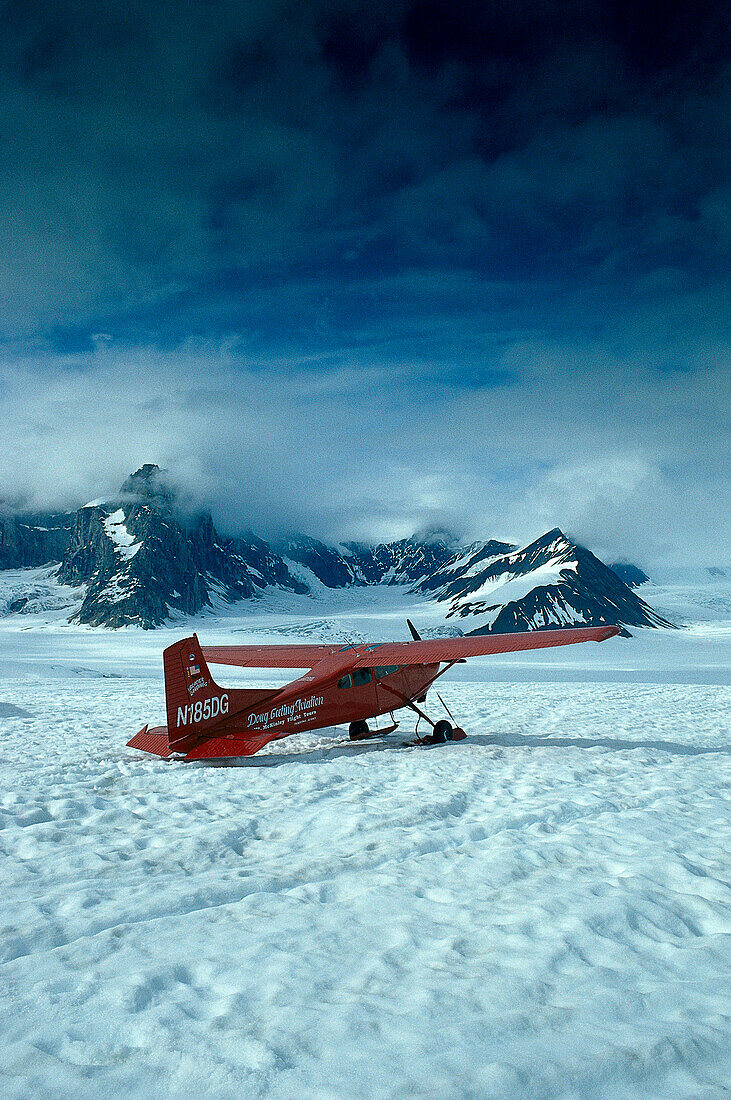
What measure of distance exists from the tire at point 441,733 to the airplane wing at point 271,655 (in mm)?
3389

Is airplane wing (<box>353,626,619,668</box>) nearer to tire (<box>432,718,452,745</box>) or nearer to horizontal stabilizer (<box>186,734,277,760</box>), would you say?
tire (<box>432,718,452,745</box>)

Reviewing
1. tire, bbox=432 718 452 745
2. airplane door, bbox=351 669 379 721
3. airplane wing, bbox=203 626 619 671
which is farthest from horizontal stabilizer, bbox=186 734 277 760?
tire, bbox=432 718 452 745

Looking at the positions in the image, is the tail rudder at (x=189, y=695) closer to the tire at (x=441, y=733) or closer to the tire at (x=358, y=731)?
the tire at (x=358, y=731)

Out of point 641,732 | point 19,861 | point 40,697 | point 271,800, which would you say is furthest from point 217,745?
point 40,697

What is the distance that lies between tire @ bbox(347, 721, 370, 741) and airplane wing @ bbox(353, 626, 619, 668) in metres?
2.04

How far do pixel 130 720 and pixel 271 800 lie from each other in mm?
9805

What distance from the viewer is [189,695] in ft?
39.5

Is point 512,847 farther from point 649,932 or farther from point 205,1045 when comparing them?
point 205,1045

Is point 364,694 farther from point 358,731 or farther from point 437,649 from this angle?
point 437,649

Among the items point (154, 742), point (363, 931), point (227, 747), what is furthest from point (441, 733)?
point (363, 931)

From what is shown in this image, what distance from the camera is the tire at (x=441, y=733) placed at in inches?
576

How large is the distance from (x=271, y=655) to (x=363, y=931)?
522 inches


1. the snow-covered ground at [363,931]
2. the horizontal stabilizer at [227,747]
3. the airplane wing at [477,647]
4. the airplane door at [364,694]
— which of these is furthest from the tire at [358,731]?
the snow-covered ground at [363,931]

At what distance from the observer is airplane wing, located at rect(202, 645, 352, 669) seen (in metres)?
16.9
